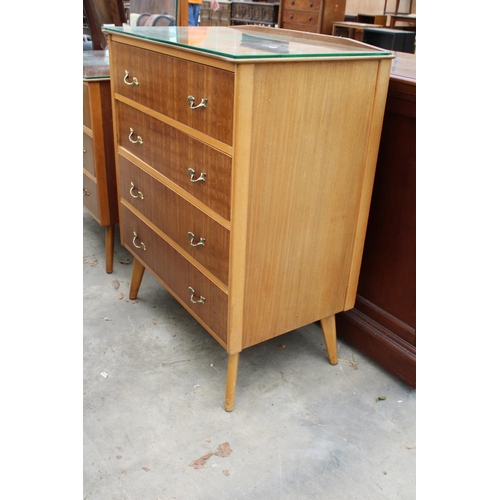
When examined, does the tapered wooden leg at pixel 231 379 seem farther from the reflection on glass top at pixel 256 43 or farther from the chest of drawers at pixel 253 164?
the reflection on glass top at pixel 256 43

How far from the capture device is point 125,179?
2.00 meters

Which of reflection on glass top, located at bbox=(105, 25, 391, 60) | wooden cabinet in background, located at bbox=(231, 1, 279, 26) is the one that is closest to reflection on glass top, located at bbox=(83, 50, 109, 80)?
reflection on glass top, located at bbox=(105, 25, 391, 60)

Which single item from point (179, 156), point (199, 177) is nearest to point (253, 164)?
point (199, 177)

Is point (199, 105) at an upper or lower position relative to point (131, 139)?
upper

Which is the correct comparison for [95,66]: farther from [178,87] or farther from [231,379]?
[231,379]

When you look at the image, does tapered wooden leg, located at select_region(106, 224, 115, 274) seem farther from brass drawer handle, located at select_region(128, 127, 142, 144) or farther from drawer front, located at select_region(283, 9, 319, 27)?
drawer front, located at select_region(283, 9, 319, 27)

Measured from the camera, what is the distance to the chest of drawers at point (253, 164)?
1.31 metres

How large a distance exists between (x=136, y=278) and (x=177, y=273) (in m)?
0.50

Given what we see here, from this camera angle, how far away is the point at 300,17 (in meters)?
5.95

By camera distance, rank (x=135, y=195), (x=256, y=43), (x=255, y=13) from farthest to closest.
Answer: (x=255, y=13) < (x=135, y=195) < (x=256, y=43)

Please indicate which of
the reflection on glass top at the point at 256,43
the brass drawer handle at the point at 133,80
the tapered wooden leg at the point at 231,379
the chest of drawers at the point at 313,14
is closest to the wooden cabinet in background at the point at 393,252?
the reflection on glass top at the point at 256,43

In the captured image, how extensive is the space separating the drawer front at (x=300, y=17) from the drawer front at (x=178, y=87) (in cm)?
459

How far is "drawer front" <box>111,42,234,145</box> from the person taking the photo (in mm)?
1303

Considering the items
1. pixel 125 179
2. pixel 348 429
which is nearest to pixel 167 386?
pixel 348 429
